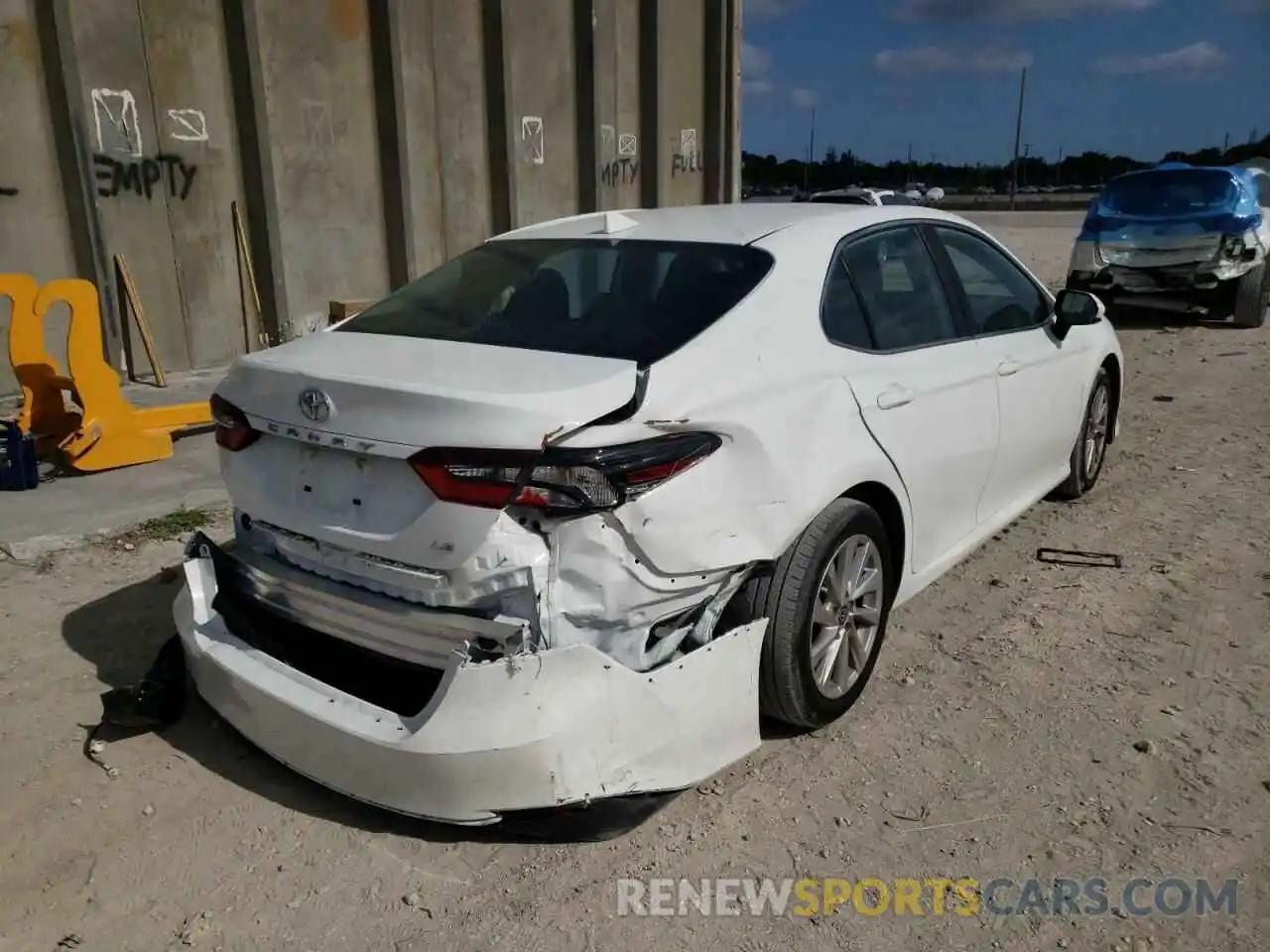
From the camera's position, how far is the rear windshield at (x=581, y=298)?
2.85 m

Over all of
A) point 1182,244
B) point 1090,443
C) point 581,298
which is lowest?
point 1090,443

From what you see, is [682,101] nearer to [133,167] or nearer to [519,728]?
[133,167]

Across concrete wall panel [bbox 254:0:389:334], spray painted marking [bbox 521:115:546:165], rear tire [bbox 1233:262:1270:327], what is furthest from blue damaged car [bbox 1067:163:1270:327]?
concrete wall panel [bbox 254:0:389:334]

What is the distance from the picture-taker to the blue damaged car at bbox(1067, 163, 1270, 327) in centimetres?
1068

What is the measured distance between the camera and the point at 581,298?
3160 millimetres

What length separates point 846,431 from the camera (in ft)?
9.86

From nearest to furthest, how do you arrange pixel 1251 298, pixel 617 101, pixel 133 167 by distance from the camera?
pixel 133 167
pixel 1251 298
pixel 617 101

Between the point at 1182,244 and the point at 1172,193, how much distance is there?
2.66ft

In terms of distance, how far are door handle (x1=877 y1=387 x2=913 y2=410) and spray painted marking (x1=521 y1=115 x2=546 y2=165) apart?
8.33 metres

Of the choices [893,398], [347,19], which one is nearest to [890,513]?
[893,398]

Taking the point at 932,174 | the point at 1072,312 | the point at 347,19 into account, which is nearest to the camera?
the point at 1072,312

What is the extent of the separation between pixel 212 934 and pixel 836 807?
1.61 metres

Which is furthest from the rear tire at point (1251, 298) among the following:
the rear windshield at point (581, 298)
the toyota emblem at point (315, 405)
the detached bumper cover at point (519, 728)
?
the toyota emblem at point (315, 405)

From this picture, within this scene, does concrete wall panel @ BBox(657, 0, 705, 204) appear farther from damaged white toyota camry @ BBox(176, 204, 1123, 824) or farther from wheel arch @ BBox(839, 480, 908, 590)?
wheel arch @ BBox(839, 480, 908, 590)
